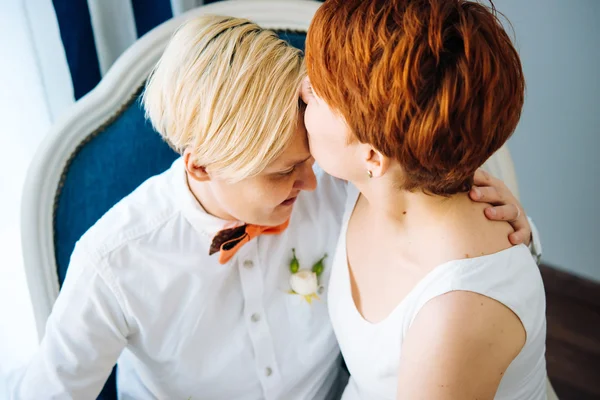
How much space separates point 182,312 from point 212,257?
0.12 metres

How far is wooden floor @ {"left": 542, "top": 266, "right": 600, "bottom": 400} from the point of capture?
6.86 ft

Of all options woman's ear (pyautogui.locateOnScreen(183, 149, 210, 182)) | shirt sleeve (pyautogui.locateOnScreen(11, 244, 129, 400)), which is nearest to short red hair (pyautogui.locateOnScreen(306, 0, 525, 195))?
woman's ear (pyautogui.locateOnScreen(183, 149, 210, 182))

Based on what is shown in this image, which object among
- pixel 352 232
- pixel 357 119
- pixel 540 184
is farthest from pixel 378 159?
pixel 540 184

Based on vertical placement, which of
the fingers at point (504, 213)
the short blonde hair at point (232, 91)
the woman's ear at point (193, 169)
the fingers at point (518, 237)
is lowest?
the fingers at point (518, 237)

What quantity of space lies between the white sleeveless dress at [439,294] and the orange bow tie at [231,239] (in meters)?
0.20

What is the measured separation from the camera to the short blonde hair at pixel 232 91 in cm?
95

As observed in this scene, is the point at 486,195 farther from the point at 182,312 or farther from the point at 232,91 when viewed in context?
the point at 182,312

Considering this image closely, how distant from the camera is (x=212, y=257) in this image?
1150mm

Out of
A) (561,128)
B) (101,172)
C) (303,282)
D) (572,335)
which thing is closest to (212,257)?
(303,282)

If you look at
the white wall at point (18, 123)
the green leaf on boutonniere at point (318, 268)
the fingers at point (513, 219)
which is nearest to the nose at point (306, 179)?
the green leaf on boutonniere at point (318, 268)

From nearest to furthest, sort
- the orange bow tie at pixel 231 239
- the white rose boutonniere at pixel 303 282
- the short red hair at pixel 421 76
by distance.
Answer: the short red hair at pixel 421 76
the orange bow tie at pixel 231 239
the white rose boutonniere at pixel 303 282

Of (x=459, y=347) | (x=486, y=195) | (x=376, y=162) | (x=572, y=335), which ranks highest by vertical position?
(x=376, y=162)

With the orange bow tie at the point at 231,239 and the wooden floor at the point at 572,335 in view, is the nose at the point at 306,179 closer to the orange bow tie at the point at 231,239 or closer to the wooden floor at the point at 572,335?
the orange bow tie at the point at 231,239

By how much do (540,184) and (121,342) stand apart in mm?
1810
